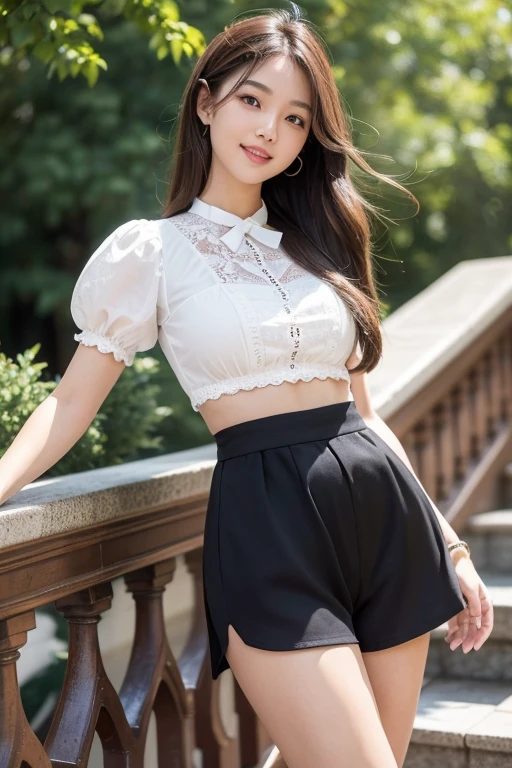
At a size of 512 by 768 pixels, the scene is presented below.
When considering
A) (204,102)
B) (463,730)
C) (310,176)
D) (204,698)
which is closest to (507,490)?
(463,730)

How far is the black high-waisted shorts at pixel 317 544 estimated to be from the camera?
1.83 m

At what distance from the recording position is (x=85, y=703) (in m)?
1.98

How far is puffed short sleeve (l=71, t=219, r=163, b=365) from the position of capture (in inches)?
75.7

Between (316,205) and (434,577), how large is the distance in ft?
3.06

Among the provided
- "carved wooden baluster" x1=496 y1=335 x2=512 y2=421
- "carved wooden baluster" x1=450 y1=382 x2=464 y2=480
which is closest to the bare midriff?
"carved wooden baluster" x1=450 y1=382 x2=464 y2=480

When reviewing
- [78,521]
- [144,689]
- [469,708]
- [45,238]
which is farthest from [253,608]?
[45,238]

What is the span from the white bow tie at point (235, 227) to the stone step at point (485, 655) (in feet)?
4.90

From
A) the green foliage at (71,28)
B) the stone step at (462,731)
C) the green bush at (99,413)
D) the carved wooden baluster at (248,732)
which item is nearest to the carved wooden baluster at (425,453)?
the stone step at (462,731)

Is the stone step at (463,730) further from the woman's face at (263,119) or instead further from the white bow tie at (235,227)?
the woman's face at (263,119)

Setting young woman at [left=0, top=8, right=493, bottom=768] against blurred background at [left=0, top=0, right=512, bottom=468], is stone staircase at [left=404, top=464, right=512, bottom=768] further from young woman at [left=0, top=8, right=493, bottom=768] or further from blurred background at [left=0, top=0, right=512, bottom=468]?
blurred background at [left=0, top=0, right=512, bottom=468]

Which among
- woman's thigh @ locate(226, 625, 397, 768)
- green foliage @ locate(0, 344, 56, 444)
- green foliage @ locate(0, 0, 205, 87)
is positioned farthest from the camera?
green foliage @ locate(0, 0, 205, 87)

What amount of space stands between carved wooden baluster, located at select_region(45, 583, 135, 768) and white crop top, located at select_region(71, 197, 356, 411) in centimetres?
49

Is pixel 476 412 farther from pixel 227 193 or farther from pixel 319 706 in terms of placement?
pixel 319 706

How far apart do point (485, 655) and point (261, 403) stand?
163 cm
